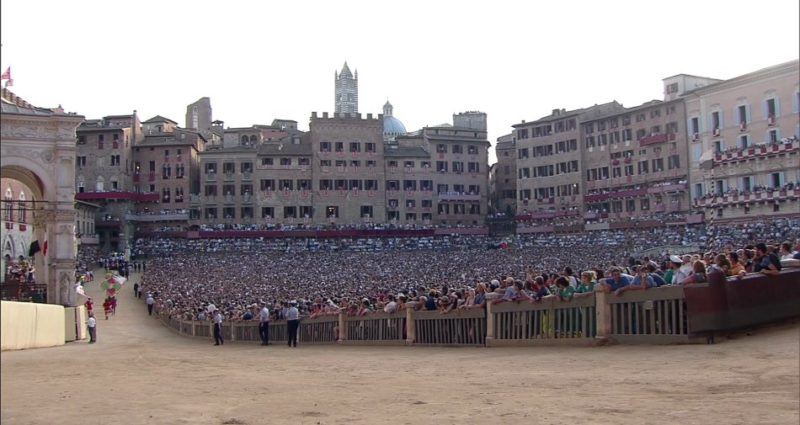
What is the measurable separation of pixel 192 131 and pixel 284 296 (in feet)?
192

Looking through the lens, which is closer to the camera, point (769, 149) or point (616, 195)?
point (769, 149)

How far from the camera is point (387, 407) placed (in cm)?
1009

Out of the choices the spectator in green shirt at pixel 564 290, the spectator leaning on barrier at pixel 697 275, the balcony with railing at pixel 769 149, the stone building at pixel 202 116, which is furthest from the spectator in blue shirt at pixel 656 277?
the stone building at pixel 202 116

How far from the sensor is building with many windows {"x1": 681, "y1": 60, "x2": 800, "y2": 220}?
37.8 m

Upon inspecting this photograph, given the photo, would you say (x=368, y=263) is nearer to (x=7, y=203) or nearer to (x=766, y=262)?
(x=766, y=262)

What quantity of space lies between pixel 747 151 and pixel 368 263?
125 feet

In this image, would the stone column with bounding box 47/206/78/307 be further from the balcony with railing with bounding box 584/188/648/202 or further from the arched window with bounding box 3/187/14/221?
the balcony with railing with bounding box 584/188/648/202

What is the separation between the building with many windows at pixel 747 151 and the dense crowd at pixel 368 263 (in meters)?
2.26

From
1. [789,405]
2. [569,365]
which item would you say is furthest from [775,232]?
[789,405]

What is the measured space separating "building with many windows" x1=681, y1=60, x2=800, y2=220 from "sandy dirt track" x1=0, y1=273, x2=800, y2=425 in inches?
564

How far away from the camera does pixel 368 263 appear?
72.3 meters

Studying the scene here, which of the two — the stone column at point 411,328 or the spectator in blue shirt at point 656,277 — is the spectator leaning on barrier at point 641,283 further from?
the stone column at point 411,328

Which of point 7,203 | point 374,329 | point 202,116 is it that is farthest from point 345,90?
point 7,203

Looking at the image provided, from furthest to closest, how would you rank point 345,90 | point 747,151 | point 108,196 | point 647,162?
point 345,90
point 108,196
point 647,162
point 747,151
